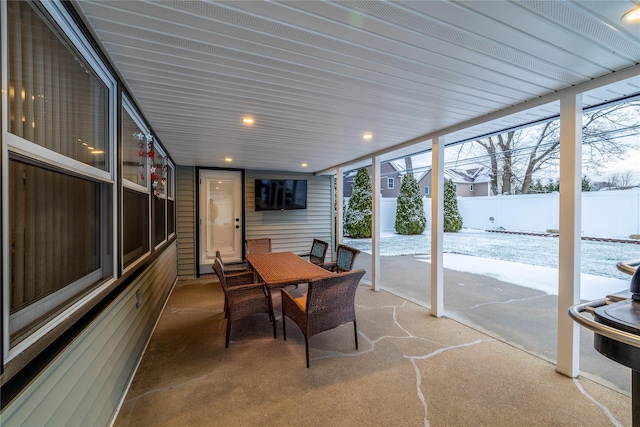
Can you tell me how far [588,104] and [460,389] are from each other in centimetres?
288

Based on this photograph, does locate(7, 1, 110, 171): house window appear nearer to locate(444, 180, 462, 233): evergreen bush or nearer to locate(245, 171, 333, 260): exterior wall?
locate(245, 171, 333, 260): exterior wall

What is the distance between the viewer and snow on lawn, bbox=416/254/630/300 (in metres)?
4.54

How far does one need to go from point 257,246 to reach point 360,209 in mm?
7827

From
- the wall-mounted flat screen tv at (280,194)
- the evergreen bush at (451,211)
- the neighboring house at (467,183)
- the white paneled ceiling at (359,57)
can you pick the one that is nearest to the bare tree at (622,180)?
the evergreen bush at (451,211)

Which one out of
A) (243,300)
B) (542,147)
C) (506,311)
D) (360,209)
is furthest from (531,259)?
(243,300)

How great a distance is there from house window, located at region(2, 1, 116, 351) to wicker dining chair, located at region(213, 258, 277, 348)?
1155 mm

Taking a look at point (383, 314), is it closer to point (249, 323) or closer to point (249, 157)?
point (249, 323)

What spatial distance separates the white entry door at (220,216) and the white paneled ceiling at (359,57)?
3.03 meters

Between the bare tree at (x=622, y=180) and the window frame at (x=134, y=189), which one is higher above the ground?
the bare tree at (x=622, y=180)

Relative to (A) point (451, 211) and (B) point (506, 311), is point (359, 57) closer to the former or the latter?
(B) point (506, 311)

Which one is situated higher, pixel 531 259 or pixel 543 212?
pixel 543 212

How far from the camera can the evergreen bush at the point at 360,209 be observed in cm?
1197

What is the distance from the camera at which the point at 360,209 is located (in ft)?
39.7

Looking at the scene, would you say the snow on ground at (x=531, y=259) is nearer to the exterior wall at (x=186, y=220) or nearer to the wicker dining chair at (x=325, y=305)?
the wicker dining chair at (x=325, y=305)
